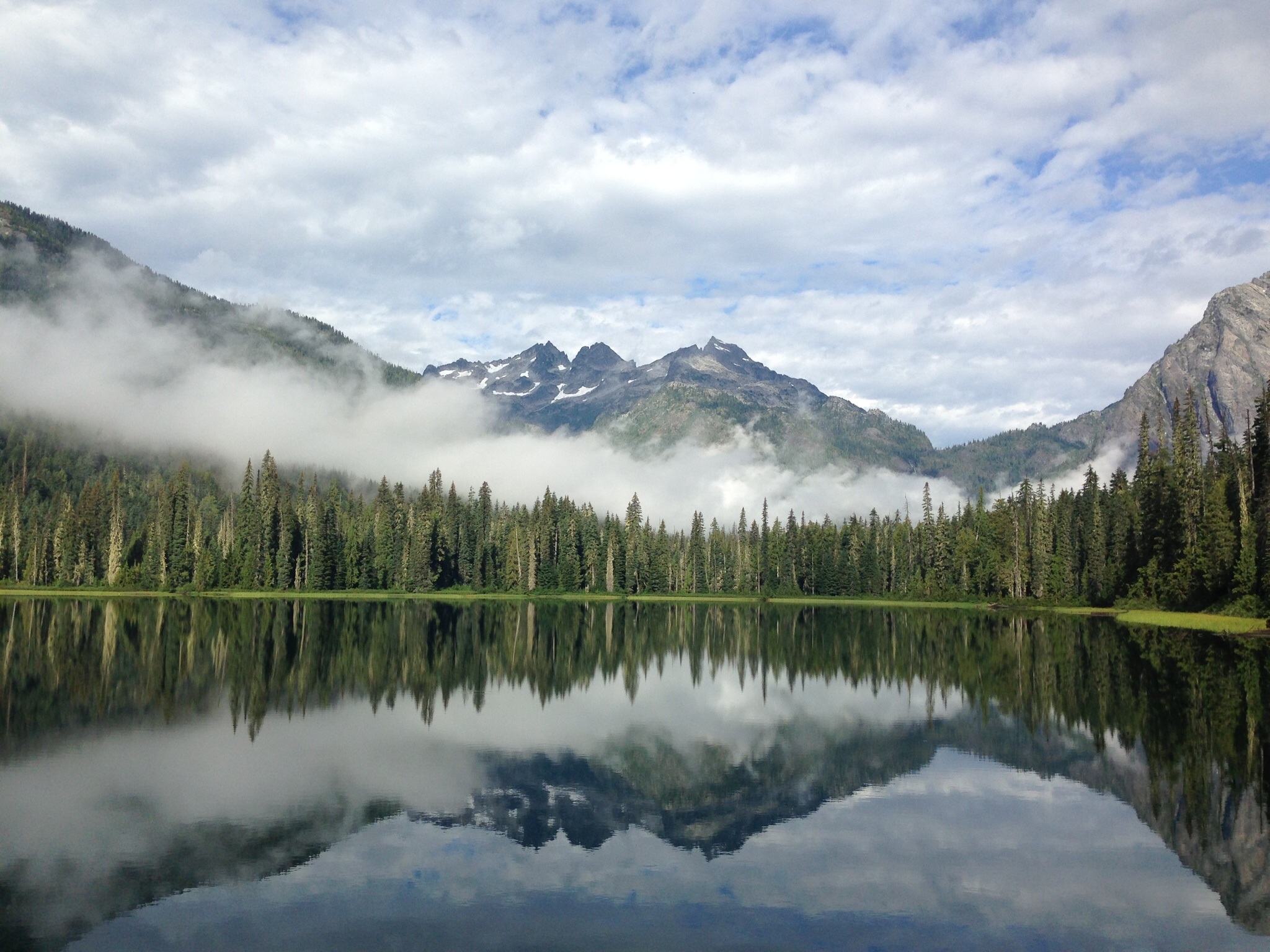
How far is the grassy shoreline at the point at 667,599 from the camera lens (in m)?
90.8

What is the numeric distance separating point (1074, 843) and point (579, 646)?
173 ft

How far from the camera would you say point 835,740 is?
35094mm

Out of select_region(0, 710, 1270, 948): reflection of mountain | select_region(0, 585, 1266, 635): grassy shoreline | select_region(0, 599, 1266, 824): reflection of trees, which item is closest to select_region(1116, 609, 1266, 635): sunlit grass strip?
select_region(0, 585, 1266, 635): grassy shoreline

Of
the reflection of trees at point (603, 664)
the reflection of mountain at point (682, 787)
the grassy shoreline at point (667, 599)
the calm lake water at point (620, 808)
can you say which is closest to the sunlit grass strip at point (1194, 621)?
the grassy shoreline at point (667, 599)

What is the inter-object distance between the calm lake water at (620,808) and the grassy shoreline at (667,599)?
42034 millimetres

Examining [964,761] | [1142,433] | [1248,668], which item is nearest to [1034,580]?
[1142,433]

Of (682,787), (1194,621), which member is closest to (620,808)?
(682,787)

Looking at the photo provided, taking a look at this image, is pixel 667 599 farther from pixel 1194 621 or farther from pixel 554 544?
pixel 1194 621

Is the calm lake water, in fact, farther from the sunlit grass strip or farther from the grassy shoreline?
the grassy shoreline

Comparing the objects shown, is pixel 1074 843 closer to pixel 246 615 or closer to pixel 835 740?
pixel 835 740

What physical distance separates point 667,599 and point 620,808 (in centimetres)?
16804

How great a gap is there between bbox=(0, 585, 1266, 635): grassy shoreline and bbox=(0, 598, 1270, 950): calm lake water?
42.0 meters

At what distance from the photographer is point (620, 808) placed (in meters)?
25.1

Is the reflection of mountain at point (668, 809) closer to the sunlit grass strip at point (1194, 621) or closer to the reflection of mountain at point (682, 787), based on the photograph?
the reflection of mountain at point (682, 787)
